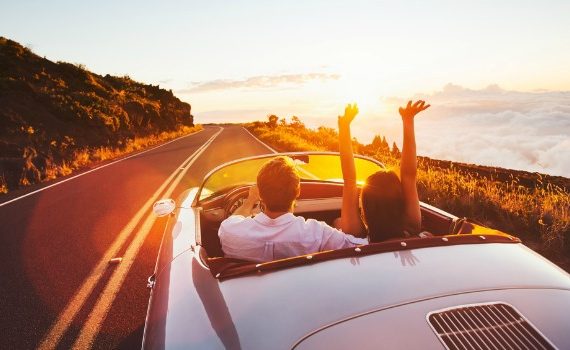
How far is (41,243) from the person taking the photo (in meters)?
6.40

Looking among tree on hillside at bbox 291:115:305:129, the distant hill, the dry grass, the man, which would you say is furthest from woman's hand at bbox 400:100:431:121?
tree on hillside at bbox 291:115:305:129

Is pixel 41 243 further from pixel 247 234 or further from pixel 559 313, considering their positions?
pixel 559 313

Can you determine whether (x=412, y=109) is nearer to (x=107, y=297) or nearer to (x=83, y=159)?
(x=107, y=297)

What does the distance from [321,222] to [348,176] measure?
39 centimetres

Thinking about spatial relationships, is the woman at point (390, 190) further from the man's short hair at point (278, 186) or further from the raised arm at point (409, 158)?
the man's short hair at point (278, 186)

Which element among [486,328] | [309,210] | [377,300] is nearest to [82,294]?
[309,210]

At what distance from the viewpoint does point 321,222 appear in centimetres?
254

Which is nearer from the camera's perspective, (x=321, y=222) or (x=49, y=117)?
(x=321, y=222)

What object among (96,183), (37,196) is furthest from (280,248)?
(96,183)

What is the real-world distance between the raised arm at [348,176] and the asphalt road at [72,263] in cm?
214

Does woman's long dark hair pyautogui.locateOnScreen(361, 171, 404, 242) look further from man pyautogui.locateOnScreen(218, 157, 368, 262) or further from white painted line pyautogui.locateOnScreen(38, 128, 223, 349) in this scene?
white painted line pyautogui.locateOnScreen(38, 128, 223, 349)

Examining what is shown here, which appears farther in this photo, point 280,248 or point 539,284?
point 280,248

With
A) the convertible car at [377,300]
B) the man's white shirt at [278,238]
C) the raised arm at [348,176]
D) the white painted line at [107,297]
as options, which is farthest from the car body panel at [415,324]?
the white painted line at [107,297]

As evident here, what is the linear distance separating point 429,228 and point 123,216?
6.22 meters
